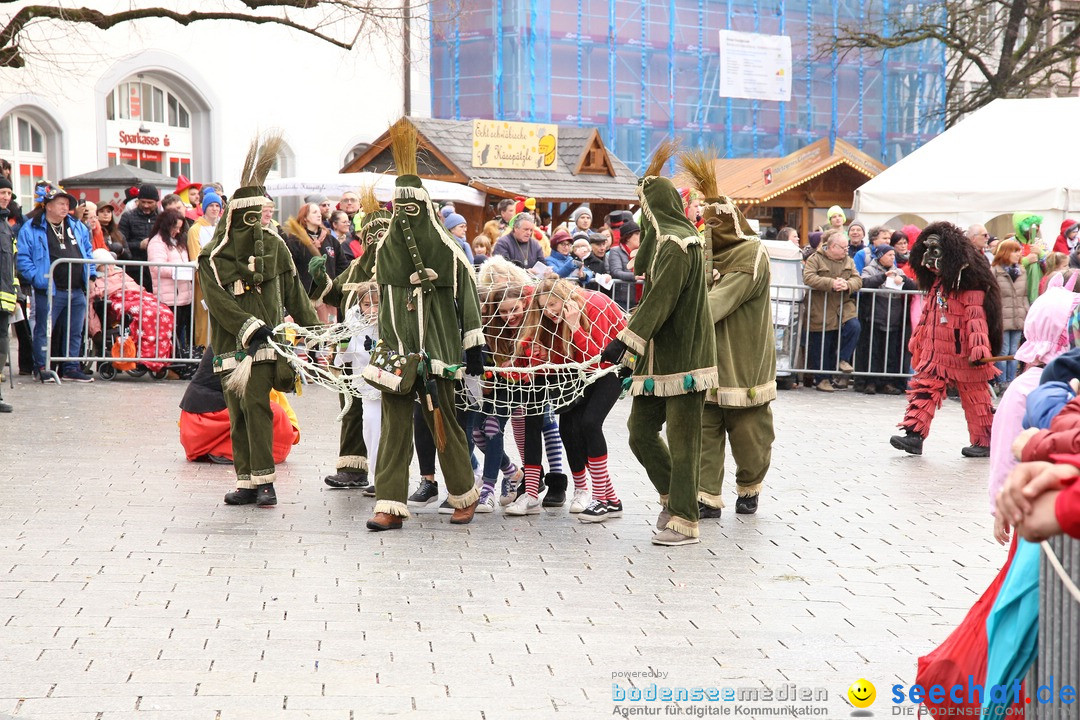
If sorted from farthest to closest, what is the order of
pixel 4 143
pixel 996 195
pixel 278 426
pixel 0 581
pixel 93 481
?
pixel 4 143 → pixel 996 195 → pixel 278 426 → pixel 93 481 → pixel 0 581

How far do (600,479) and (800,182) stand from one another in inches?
944

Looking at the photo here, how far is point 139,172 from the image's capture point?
2067cm

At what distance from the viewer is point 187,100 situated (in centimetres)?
2578

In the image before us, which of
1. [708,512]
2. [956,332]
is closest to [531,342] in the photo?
[708,512]

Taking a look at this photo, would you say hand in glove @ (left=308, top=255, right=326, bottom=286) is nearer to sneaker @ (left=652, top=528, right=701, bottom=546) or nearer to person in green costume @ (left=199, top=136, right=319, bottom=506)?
person in green costume @ (left=199, top=136, right=319, bottom=506)

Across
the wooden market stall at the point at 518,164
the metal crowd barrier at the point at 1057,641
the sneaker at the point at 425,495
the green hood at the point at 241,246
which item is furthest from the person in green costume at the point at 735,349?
the wooden market stall at the point at 518,164

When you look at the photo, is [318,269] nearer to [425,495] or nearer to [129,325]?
[425,495]

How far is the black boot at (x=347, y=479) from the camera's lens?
331 inches

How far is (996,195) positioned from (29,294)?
12.3m

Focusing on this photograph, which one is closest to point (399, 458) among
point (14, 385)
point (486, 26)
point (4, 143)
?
point (14, 385)

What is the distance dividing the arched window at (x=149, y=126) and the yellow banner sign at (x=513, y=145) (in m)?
7.34

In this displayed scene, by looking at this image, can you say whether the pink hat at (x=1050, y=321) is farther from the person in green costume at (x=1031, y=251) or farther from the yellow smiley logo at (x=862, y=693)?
the person in green costume at (x=1031, y=251)

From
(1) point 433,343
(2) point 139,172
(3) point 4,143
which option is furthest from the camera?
(3) point 4,143

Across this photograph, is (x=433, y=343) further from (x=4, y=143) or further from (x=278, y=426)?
(x=4, y=143)
